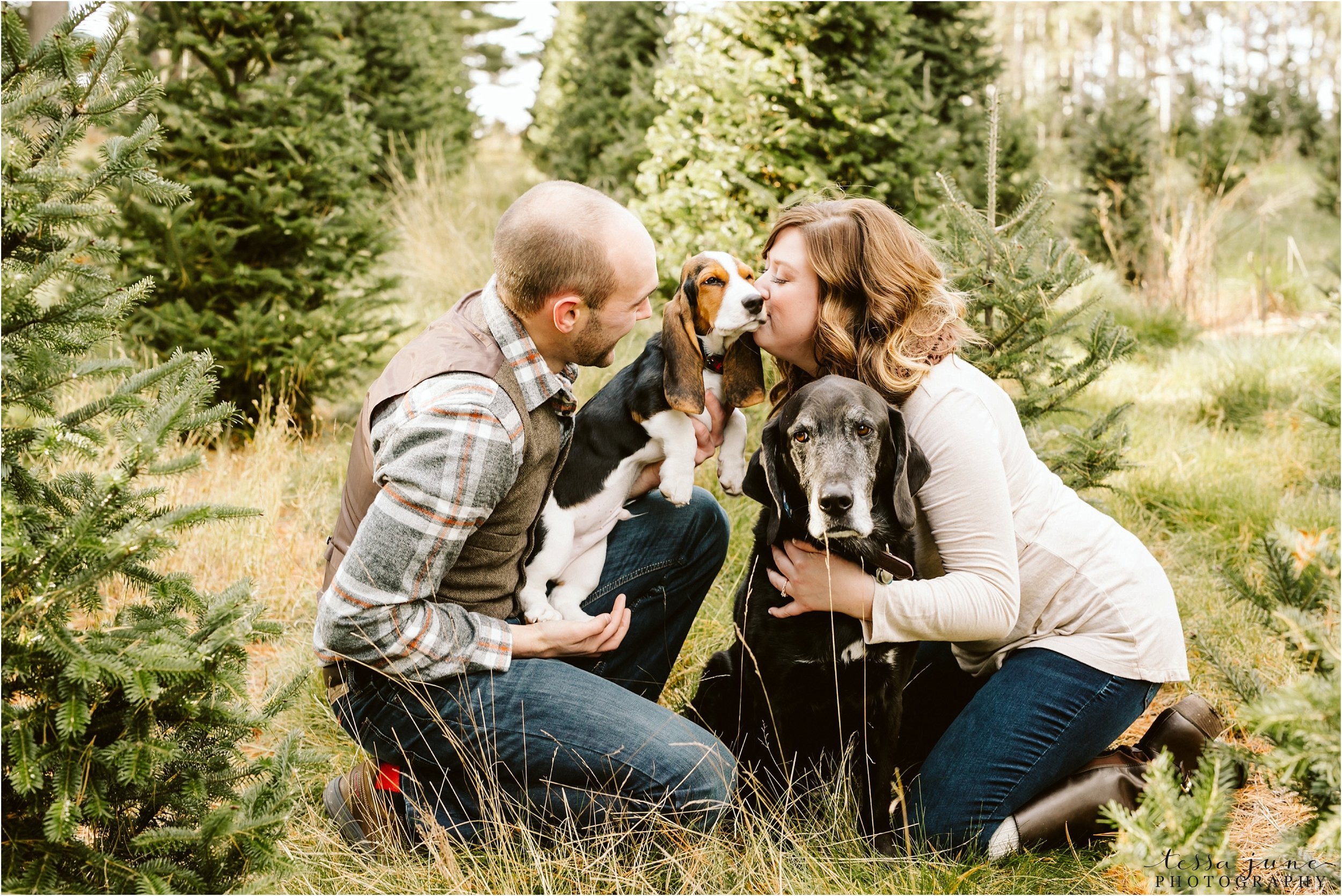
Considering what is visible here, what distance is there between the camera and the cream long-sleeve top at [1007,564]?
7.97 ft

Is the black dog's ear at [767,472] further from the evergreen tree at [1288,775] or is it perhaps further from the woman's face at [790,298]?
the evergreen tree at [1288,775]

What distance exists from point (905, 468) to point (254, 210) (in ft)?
15.4

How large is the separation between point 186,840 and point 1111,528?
95.8 inches

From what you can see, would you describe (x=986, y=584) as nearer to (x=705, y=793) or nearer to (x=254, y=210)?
(x=705, y=793)

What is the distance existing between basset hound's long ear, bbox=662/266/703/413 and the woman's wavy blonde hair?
1.23 ft

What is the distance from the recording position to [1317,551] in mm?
1556

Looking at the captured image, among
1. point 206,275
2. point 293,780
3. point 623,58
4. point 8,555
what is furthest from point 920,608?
point 623,58

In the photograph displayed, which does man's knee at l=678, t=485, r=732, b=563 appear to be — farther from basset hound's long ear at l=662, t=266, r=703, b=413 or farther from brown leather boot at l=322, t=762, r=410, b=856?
brown leather boot at l=322, t=762, r=410, b=856

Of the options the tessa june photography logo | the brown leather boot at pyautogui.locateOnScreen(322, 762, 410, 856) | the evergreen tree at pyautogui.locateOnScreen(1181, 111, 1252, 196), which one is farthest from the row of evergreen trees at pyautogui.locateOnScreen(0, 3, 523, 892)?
the evergreen tree at pyautogui.locateOnScreen(1181, 111, 1252, 196)

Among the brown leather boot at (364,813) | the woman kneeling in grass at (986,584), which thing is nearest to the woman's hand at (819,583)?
the woman kneeling in grass at (986,584)

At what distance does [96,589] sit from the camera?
186 centimetres

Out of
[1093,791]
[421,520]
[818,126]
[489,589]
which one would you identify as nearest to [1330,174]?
[818,126]

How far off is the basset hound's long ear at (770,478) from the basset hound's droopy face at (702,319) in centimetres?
31

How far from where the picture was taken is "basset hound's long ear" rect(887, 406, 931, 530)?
2.41 meters
